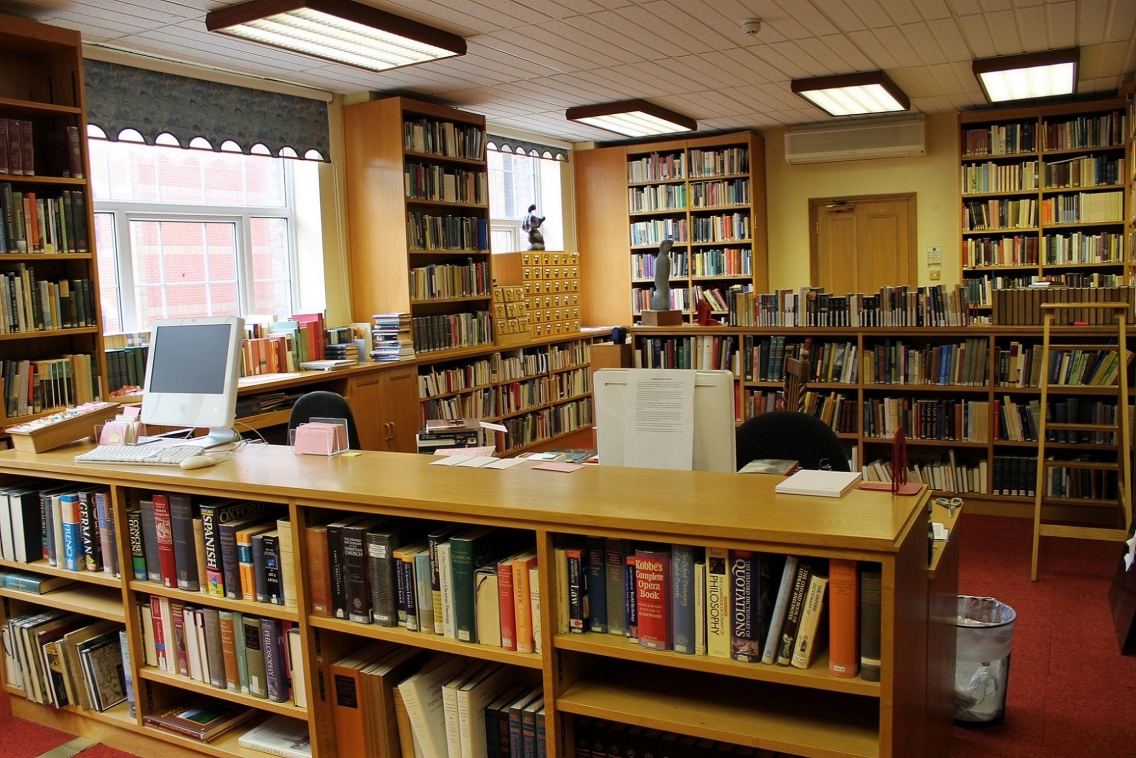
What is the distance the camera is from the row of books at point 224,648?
111 inches

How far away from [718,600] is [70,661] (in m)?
2.49

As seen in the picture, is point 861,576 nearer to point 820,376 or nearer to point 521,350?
point 820,376

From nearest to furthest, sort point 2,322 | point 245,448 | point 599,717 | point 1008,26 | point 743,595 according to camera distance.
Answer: point 743,595 → point 599,717 → point 245,448 → point 2,322 → point 1008,26

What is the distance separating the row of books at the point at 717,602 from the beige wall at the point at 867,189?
7.32 m

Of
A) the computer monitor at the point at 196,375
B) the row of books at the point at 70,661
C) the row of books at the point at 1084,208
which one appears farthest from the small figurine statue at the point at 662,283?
the row of books at the point at 70,661

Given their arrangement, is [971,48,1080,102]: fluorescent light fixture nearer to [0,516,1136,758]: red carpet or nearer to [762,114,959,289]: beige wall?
[762,114,959,289]: beige wall

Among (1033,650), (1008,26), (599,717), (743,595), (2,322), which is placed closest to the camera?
(743,595)

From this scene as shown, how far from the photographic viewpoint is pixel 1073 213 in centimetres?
771

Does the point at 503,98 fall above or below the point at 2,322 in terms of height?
above

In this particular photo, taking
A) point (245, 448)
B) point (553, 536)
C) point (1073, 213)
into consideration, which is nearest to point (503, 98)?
point (245, 448)

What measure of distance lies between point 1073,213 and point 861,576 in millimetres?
7067

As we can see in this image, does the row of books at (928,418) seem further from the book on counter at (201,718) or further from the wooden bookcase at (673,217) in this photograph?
the book on counter at (201,718)

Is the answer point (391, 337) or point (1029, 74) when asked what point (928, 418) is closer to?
point (1029, 74)

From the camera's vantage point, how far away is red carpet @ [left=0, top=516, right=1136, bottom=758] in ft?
9.93
